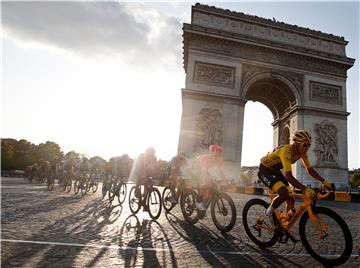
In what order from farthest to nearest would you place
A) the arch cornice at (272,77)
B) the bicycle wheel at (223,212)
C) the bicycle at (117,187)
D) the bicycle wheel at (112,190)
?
the arch cornice at (272,77) < the bicycle wheel at (112,190) < the bicycle at (117,187) < the bicycle wheel at (223,212)

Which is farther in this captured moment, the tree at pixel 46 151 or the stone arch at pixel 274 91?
the tree at pixel 46 151

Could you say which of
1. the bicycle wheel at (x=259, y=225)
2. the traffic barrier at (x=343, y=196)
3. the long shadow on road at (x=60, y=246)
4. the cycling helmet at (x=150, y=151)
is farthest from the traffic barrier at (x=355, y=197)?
the long shadow on road at (x=60, y=246)

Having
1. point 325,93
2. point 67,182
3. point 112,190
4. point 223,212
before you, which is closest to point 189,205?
point 223,212

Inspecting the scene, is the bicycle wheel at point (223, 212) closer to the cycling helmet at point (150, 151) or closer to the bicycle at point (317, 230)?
the bicycle at point (317, 230)

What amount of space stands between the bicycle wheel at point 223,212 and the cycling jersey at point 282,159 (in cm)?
123

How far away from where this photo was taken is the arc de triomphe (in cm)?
2300

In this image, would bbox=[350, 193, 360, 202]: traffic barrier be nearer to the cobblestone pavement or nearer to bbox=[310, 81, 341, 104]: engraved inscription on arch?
bbox=[310, 81, 341, 104]: engraved inscription on arch

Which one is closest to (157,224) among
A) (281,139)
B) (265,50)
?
(265,50)

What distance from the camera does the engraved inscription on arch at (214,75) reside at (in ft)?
77.4

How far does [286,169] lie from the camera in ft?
13.6

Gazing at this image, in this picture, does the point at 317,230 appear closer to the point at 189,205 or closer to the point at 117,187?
the point at 189,205

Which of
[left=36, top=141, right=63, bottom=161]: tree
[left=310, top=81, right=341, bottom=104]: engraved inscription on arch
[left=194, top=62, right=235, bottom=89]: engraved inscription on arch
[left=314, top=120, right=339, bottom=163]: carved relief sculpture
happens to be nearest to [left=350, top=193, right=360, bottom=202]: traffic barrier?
[left=314, top=120, right=339, bottom=163]: carved relief sculpture

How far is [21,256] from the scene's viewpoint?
351cm

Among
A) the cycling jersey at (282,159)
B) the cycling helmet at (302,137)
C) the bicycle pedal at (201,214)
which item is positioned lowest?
the bicycle pedal at (201,214)
